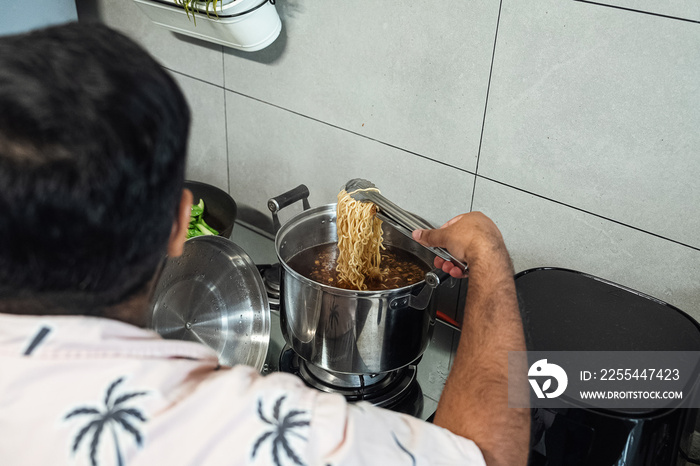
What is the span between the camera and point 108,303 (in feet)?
1.92

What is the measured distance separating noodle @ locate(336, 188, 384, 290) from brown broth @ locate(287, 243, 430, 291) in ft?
0.06

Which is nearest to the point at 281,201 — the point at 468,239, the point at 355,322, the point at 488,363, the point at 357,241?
the point at 357,241

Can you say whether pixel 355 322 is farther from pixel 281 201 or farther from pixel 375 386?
pixel 281 201

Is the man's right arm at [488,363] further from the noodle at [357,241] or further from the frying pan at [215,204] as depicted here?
the frying pan at [215,204]

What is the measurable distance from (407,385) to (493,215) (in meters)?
0.40

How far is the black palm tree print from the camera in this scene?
0.57 meters

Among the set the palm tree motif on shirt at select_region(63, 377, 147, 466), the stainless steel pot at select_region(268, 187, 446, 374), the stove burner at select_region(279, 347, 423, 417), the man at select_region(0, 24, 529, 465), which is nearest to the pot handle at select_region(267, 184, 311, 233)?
the stainless steel pot at select_region(268, 187, 446, 374)

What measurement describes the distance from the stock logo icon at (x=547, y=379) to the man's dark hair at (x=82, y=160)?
54cm

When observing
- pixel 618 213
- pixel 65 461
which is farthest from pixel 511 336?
pixel 65 461

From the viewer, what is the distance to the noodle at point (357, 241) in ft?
3.88

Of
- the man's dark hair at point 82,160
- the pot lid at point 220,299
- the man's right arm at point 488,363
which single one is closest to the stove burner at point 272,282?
the pot lid at point 220,299

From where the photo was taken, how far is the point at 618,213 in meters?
1.10

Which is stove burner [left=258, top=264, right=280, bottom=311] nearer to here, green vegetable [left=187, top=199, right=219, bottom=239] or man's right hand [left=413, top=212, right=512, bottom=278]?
green vegetable [left=187, top=199, right=219, bottom=239]

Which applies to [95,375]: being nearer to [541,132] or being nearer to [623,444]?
[623,444]
